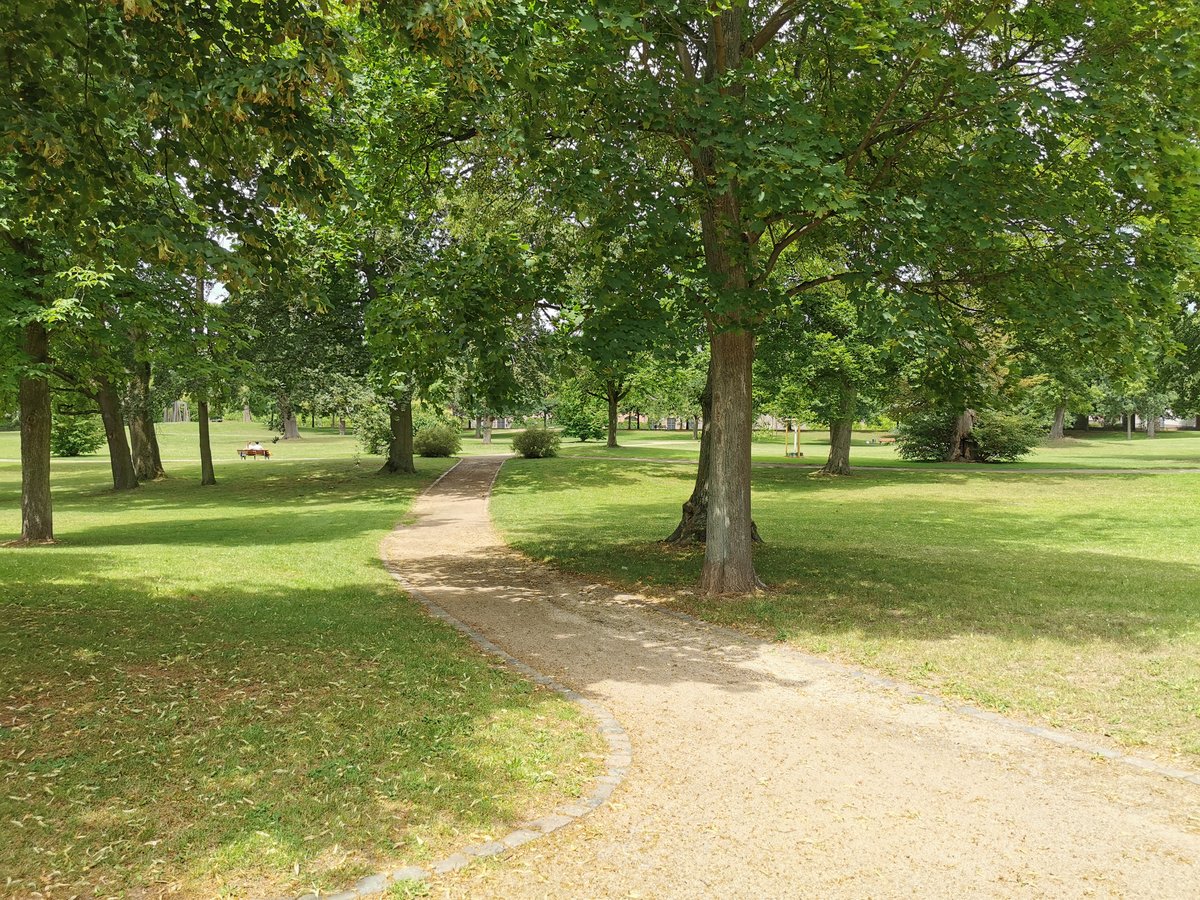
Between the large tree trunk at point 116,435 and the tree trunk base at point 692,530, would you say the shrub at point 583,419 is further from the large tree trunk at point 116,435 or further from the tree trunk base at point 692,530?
the tree trunk base at point 692,530

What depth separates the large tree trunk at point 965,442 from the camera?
125 feet

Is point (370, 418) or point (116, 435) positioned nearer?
point (370, 418)

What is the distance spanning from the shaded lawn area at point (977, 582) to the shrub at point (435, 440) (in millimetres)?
17213

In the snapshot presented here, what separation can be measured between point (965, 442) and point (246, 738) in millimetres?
38270

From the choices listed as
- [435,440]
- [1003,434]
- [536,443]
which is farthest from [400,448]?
[1003,434]

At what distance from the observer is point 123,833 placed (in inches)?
163

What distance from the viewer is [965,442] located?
38.3 meters

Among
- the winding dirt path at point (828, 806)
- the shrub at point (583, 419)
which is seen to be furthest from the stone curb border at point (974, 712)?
the shrub at point (583, 419)

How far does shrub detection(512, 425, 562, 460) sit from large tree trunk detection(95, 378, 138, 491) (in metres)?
16.1

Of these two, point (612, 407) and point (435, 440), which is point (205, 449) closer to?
point (435, 440)

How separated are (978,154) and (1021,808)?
626cm

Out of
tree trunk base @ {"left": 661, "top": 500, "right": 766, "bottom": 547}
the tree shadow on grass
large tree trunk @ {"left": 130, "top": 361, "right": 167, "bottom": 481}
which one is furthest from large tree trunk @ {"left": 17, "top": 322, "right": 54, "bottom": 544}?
large tree trunk @ {"left": 130, "top": 361, "right": 167, "bottom": 481}

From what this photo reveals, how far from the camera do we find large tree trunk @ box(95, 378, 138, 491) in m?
26.2

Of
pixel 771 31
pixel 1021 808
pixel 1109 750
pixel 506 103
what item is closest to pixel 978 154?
pixel 771 31
